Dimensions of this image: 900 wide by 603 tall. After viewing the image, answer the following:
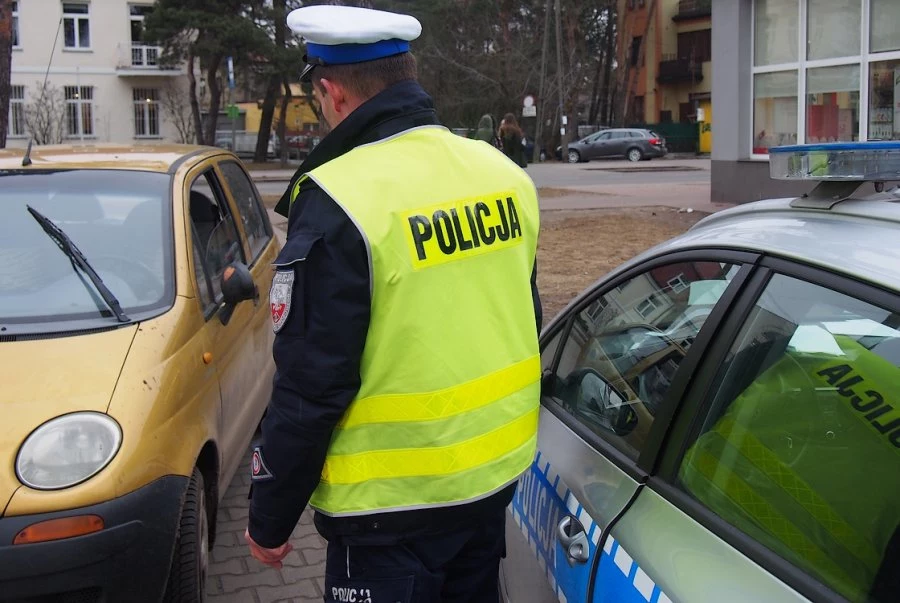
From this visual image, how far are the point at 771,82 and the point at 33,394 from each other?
14.7 meters

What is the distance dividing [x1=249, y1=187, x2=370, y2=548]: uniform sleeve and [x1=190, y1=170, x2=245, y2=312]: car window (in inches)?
85.4

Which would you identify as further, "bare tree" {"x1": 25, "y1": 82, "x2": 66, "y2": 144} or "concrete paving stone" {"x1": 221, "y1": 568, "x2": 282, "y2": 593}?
"bare tree" {"x1": 25, "y1": 82, "x2": 66, "y2": 144}

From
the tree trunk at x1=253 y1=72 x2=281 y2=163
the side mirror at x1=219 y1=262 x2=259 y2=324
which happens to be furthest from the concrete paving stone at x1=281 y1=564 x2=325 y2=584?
the tree trunk at x1=253 y1=72 x2=281 y2=163

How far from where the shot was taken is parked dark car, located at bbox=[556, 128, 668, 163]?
41.1 m

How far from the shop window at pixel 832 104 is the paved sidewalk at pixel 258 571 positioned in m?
12.0

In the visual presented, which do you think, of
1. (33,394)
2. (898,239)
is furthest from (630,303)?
(33,394)

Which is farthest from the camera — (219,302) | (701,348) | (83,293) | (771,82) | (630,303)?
(771,82)

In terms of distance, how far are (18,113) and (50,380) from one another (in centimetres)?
4779

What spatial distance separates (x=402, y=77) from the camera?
2154 mm

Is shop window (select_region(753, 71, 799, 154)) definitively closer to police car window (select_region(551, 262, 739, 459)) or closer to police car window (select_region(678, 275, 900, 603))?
police car window (select_region(551, 262, 739, 459))

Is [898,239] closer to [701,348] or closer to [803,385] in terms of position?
[803,385]

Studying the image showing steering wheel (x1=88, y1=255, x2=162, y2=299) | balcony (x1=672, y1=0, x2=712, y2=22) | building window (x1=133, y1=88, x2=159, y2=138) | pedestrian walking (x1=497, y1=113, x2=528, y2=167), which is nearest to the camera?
steering wheel (x1=88, y1=255, x2=162, y2=299)

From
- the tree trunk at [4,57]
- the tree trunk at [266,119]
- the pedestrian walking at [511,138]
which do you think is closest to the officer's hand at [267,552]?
the tree trunk at [4,57]

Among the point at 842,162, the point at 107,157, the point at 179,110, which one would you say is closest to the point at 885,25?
the point at 107,157
